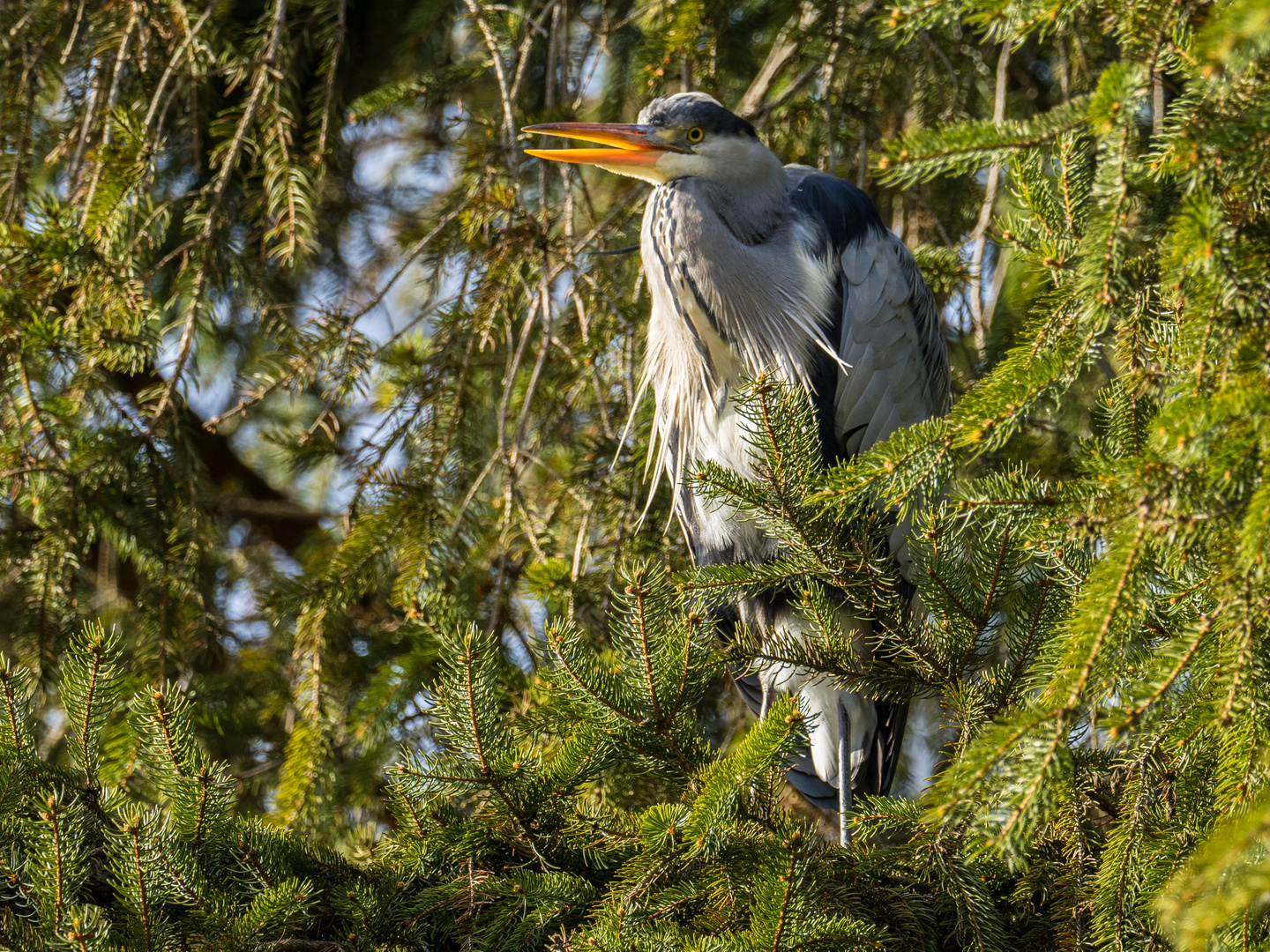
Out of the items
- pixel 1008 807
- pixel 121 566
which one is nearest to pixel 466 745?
pixel 1008 807

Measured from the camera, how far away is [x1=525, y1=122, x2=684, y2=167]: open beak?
2.02 meters

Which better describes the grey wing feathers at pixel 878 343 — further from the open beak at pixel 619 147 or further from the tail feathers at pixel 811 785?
the tail feathers at pixel 811 785

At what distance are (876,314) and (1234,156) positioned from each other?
4.04 ft

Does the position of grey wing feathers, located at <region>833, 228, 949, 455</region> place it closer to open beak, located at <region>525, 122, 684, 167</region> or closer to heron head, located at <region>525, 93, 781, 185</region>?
heron head, located at <region>525, 93, 781, 185</region>

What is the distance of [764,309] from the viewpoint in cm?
208

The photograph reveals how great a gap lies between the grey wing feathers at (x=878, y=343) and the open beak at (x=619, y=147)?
447mm

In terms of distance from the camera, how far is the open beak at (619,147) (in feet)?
6.62

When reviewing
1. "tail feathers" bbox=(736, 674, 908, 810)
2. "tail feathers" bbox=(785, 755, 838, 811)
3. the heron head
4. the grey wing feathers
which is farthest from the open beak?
"tail feathers" bbox=(785, 755, 838, 811)

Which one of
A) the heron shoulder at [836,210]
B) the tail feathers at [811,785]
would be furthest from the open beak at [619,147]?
the tail feathers at [811,785]

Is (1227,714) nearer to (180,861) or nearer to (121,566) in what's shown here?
(180,861)

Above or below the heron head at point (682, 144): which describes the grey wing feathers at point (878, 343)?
below

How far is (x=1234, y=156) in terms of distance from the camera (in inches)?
33.4

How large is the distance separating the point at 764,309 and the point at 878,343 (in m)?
0.24

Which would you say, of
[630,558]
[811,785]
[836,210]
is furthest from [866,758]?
[836,210]
